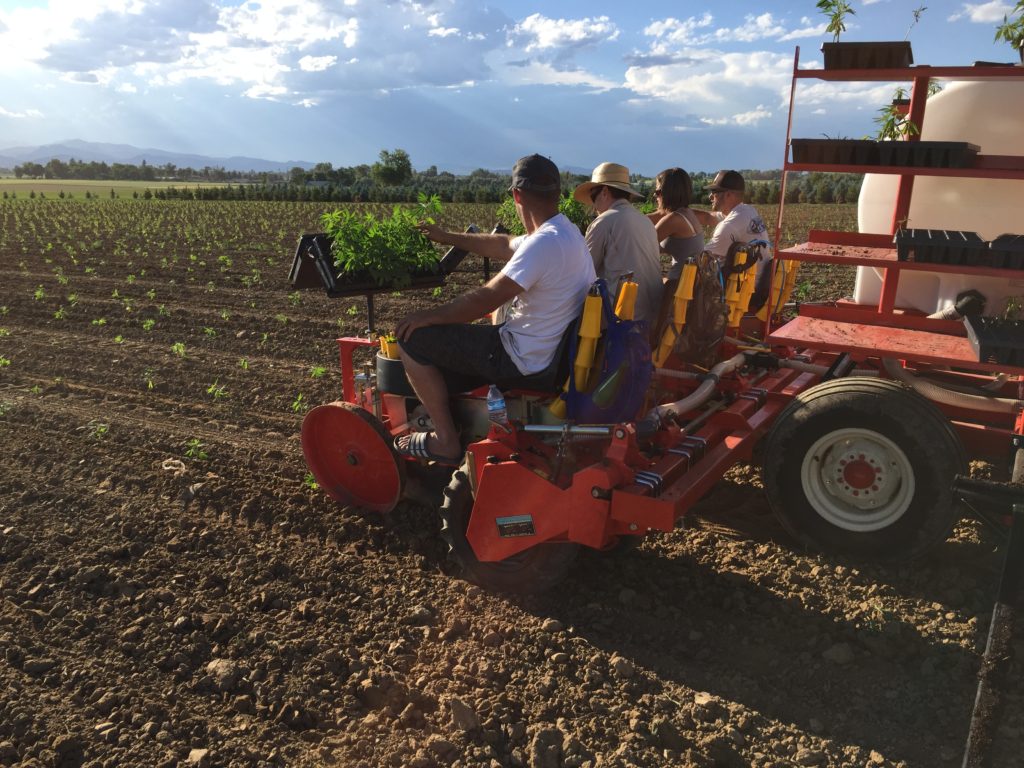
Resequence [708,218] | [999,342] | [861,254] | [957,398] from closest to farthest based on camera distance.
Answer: [999,342], [957,398], [861,254], [708,218]

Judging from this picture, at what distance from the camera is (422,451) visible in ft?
14.8

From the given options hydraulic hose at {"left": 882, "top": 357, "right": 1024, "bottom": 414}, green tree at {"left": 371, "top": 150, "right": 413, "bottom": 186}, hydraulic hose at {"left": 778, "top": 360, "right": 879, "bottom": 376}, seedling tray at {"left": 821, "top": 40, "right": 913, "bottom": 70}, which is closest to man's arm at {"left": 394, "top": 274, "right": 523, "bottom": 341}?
hydraulic hose at {"left": 882, "top": 357, "right": 1024, "bottom": 414}

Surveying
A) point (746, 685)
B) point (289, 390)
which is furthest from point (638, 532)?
point (289, 390)

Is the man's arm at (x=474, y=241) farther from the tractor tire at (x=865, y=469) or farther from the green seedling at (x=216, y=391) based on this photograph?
the green seedling at (x=216, y=391)

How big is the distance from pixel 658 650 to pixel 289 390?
494 centimetres

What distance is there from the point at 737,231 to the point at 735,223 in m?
0.07

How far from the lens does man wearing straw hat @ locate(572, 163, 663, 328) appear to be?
Answer: 16.3 feet

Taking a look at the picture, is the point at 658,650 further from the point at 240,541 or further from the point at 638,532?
the point at 240,541

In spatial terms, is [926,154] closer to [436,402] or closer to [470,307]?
[470,307]

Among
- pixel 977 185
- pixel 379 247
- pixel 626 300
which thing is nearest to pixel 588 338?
pixel 626 300

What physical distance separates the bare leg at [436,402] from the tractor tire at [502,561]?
0.34 meters

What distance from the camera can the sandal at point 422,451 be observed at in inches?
176

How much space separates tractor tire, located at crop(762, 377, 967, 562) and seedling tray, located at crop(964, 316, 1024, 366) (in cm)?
37

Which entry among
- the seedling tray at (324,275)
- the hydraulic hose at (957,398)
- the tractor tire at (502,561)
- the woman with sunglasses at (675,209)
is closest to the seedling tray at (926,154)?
the hydraulic hose at (957,398)
